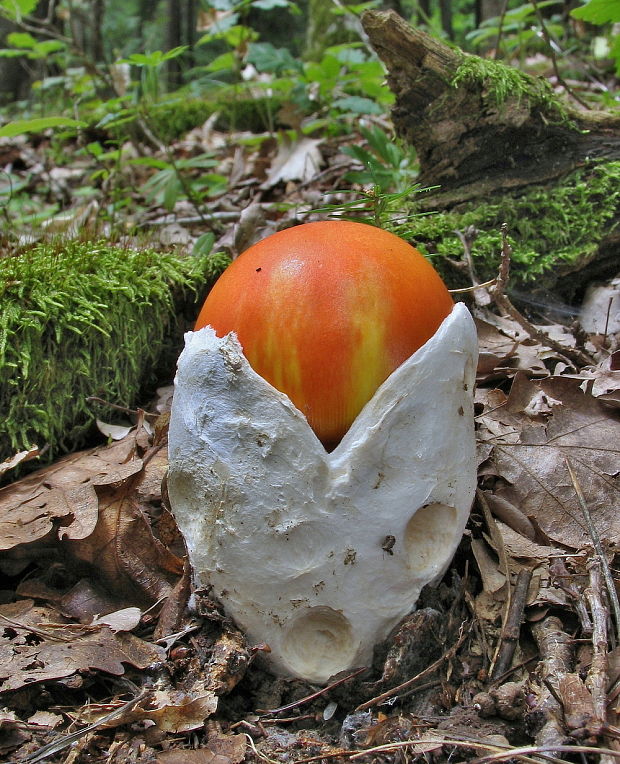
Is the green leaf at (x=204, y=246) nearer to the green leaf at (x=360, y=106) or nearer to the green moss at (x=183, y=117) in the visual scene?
the green leaf at (x=360, y=106)

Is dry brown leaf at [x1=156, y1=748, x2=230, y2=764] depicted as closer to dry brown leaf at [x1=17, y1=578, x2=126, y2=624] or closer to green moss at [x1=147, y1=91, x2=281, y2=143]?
dry brown leaf at [x1=17, y1=578, x2=126, y2=624]

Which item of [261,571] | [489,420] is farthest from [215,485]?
[489,420]

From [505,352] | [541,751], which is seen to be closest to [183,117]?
[505,352]

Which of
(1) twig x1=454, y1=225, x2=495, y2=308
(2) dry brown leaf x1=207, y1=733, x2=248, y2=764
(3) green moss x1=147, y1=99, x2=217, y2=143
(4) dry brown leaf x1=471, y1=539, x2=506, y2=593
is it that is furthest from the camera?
(3) green moss x1=147, y1=99, x2=217, y2=143

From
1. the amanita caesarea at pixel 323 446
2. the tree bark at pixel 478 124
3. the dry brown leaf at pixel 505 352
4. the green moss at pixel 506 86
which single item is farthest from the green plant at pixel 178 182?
the amanita caesarea at pixel 323 446

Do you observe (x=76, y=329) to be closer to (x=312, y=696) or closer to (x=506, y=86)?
(x=312, y=696)

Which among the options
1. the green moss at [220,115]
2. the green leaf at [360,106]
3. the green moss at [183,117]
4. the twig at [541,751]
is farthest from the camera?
the green moss at [183,117]

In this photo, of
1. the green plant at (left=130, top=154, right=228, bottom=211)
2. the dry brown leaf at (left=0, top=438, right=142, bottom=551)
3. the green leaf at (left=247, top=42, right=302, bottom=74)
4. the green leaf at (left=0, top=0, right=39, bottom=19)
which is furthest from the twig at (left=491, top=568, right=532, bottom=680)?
the green leaf at (left=0, top=0, right=39, bottom=19)
